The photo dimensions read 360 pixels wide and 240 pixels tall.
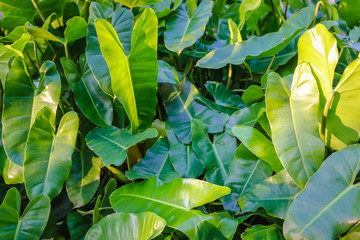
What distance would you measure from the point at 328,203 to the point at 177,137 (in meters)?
0.46

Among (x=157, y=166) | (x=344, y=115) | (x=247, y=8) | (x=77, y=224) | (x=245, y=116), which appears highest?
(x=247, y=8)

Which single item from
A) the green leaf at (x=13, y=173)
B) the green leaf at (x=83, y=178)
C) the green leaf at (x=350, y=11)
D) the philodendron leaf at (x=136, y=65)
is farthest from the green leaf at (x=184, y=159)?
the green leaf at (x=350, y=11)

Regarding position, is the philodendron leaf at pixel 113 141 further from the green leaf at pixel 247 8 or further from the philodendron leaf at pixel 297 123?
the green leaf at pixel 247 8

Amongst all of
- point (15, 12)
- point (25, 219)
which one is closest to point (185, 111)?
point (25, 219)

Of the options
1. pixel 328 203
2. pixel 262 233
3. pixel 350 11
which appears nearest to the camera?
pixel 328 203

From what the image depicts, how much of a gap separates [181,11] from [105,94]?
1.63ft

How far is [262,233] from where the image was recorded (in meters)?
0.70

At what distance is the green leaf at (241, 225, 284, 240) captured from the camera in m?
0.69

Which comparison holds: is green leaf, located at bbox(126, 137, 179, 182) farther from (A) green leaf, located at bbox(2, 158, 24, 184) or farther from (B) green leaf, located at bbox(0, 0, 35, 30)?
(B) green leaf, located at bbox(0, 0, 35, 30)

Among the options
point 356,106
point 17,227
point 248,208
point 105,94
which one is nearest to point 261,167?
point 248,208

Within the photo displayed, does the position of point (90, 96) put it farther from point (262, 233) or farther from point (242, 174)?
point (262, 233)

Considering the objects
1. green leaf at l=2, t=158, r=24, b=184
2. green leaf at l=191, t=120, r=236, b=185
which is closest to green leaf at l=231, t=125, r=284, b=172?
green leaf at l=191, t=120, r=236, b=185

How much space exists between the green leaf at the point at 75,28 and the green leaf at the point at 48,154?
266 millimetres

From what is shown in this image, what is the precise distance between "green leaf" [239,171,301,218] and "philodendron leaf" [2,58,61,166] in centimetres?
58
